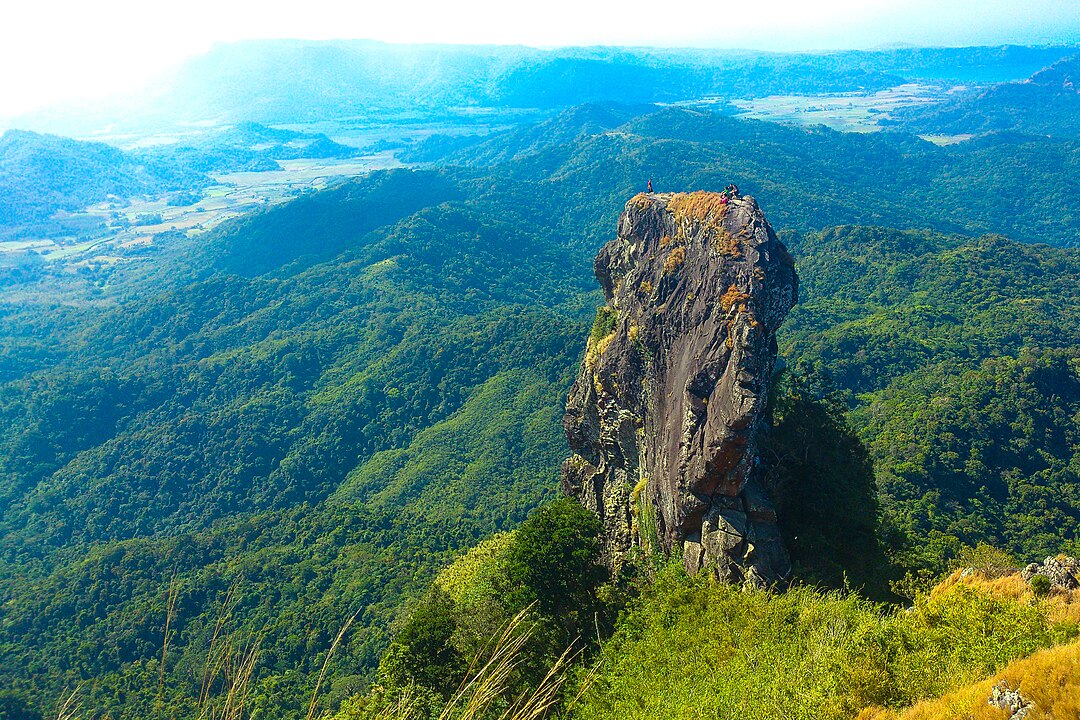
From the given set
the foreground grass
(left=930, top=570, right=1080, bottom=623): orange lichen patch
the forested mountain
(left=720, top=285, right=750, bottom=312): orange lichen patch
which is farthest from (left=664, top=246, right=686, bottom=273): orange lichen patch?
(left=930, top=570, right=1080, bottom=623): orange lichen patch

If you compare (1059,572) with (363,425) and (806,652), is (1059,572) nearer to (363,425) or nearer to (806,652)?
(806,652)

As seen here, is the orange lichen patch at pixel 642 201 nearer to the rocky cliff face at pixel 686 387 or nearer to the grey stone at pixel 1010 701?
the rocky cliff face at pixel 686 387

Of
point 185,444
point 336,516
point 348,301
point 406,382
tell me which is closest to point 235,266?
point 348,301

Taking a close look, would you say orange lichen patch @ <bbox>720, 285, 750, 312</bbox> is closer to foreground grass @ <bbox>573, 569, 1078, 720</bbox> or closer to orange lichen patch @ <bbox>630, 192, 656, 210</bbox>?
foreground grass @ <bbox>573, 569, 1078, 720</bbox>

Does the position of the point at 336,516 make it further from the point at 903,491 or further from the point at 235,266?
the point at 235,266

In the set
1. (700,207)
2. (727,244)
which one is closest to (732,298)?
(727,244)
